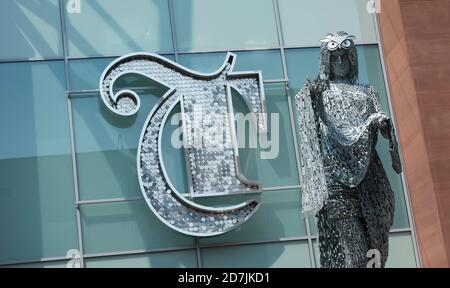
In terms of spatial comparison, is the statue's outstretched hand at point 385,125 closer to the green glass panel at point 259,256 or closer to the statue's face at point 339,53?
the statue's face at point 339,53

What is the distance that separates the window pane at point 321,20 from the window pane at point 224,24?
25 centimetres

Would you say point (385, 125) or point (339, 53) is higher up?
point (339, 53)

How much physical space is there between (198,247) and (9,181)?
264 centimetres

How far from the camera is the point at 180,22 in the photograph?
14.2 m

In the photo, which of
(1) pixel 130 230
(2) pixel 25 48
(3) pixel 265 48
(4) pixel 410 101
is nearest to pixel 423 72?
(4) pixel 410 101

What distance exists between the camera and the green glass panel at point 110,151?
43.9 feet

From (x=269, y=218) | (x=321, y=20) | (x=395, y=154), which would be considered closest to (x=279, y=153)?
(x=269, y=218)

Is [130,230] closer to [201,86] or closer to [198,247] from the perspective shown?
[198,247]

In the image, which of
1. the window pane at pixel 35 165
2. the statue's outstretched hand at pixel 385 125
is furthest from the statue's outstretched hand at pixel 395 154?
the window pane at pixel 35 165

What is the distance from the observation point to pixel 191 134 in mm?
13562

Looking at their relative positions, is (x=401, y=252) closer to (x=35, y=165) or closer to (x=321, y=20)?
(x=321, y=20)

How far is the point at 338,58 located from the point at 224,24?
4087 mm

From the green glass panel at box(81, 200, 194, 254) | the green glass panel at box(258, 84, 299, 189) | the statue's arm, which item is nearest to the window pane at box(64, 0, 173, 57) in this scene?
the green glass panel at box(258, 84, 299, 189)

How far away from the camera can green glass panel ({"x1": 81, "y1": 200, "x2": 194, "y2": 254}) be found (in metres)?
13.2
